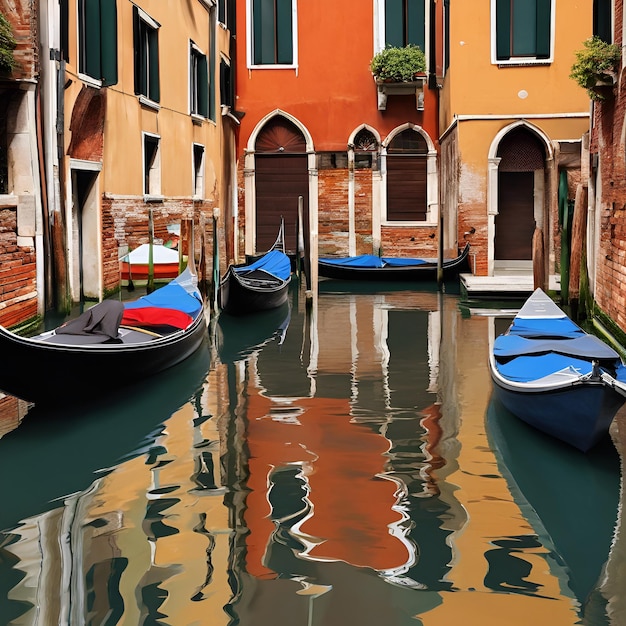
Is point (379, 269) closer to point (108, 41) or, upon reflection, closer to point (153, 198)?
point (153, 198)

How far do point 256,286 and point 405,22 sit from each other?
16.4ft

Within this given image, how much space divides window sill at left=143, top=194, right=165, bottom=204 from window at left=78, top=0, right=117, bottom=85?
162 cm

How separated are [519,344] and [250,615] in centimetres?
297

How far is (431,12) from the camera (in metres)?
12.5

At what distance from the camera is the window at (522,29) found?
10469 millimetres

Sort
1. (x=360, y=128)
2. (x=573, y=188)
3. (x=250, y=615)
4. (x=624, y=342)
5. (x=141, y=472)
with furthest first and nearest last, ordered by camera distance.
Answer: (x=360, y=128) → (x=573, y=188) → (x=624, y=342) → (x=141, y=472) → (x=250, y=615)

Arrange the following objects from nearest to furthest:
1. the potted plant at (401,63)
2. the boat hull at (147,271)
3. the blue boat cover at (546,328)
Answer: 1. the blue boat cover at (546,328)
2. the boat hull at (147,271)
3. the potted plant at (401,63)

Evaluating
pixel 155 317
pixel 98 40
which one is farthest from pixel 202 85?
pixel 155 317

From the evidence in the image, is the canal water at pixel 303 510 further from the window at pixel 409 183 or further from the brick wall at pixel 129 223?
the window at pixel 409 183

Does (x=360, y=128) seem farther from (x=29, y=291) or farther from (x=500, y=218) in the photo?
(x=29, y=291)

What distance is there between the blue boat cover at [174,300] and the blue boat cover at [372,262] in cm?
463

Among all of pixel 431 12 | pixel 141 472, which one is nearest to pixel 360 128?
pixel 431 12

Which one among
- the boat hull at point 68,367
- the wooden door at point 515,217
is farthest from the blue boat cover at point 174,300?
the wooden door at point 515,217

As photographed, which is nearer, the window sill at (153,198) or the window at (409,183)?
the window sill at (153,198)
